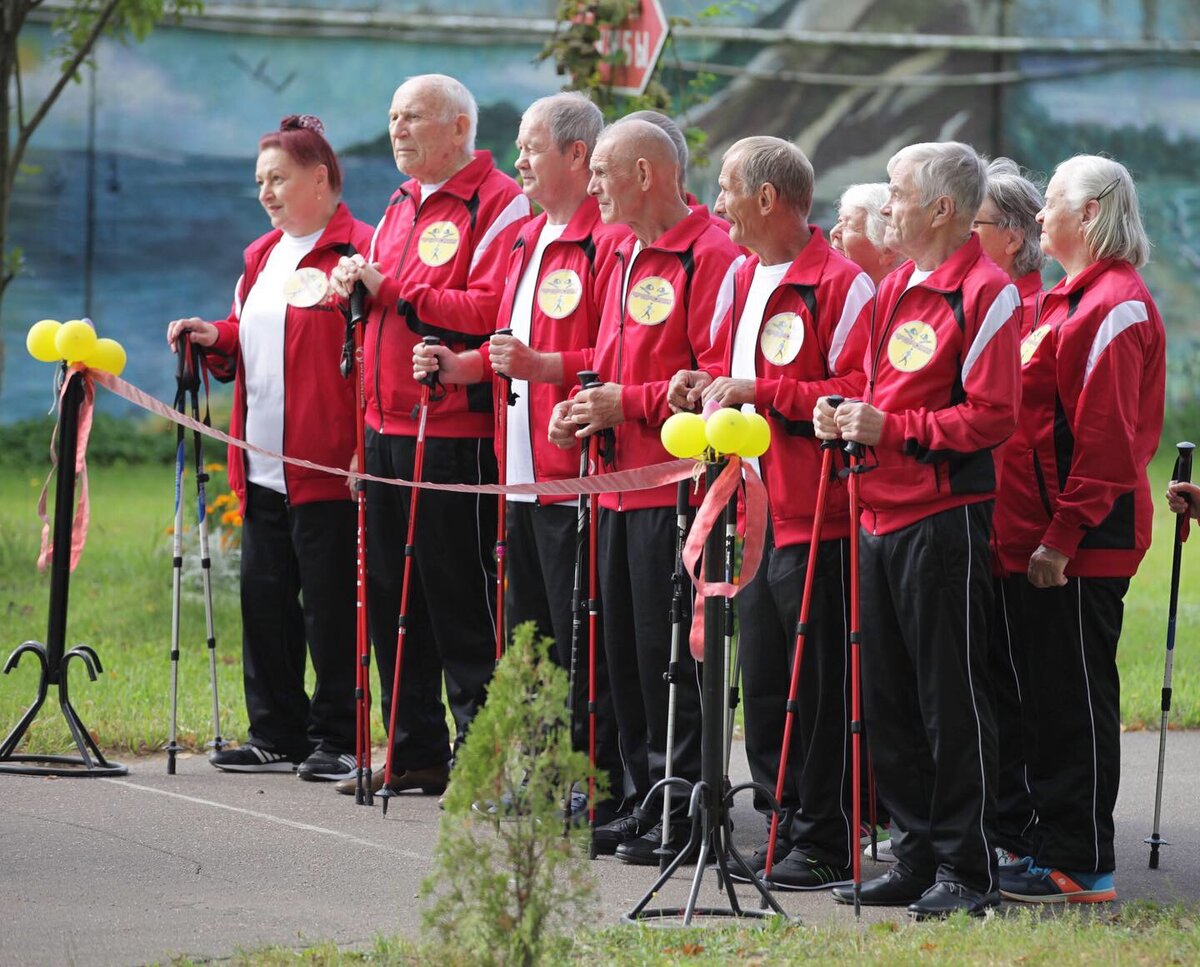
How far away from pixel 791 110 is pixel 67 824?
51.6 ft

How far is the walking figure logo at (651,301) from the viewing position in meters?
6.01

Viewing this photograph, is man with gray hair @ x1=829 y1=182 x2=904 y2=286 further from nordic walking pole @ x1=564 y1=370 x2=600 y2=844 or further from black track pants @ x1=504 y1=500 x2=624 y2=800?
black track pants @ x1=504 y1=500 x2=624 y2=800

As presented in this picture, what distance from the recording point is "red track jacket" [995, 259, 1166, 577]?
5516 mm

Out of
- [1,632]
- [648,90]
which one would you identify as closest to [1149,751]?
[648,90]

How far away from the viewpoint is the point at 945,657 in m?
5.26

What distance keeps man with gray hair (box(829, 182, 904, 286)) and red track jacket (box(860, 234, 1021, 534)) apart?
1.19m

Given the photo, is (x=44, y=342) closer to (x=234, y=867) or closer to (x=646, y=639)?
(x=234, y=867)

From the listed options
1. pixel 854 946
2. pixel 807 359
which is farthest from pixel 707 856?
pixel 807 359

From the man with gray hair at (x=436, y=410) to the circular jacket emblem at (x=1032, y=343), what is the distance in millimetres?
2003

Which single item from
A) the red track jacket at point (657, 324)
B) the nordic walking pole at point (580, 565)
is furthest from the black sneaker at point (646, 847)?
the red track jacket at point (657, 324)

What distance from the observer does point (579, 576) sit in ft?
Result: 19.9

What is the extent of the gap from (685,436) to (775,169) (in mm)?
1201

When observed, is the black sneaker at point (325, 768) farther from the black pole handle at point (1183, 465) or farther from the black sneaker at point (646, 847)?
the black pole handle at point (1183, 465)

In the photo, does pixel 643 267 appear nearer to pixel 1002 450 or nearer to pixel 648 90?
pixel 1002 450
